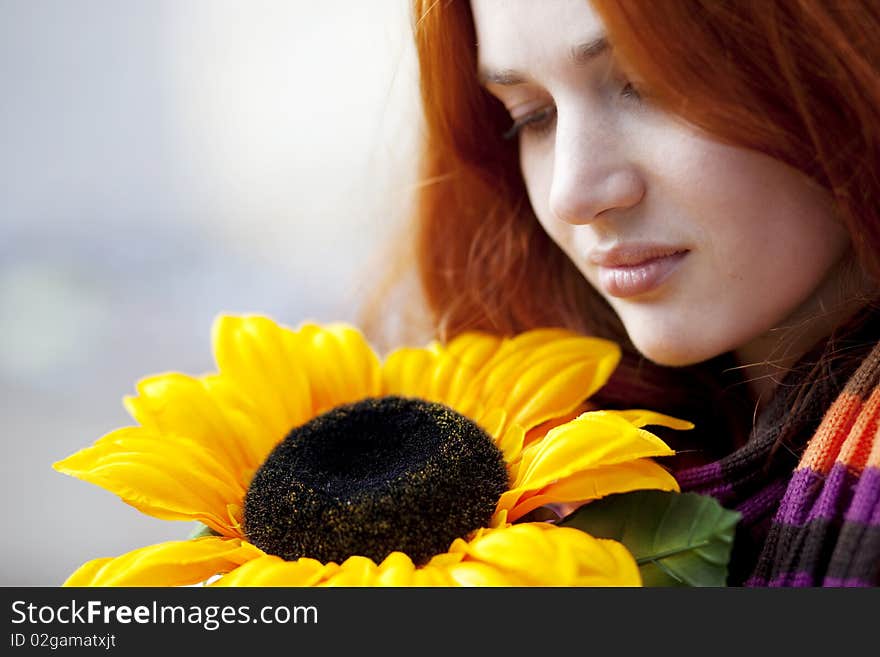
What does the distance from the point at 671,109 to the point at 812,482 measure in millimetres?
240

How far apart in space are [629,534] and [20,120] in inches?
50.1

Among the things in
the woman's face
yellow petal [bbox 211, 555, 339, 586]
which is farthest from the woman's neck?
yellow petal [bbox 211, 555, 339, 586]

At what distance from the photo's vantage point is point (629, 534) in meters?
0.50

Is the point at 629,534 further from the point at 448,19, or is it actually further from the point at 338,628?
the point at 448,19

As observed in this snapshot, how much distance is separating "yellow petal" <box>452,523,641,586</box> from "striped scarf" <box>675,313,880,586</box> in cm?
11

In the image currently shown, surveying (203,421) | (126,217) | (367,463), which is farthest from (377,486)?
(126,217)

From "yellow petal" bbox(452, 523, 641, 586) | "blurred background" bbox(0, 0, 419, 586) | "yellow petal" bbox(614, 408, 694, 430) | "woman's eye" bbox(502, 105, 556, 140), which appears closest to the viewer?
"yellow petal" bbox(452, 523, 641, 586)

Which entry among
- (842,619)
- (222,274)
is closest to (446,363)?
(842,619)

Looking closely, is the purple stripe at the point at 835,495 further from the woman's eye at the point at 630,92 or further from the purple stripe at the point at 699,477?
the woman's eye at the point at 630,92

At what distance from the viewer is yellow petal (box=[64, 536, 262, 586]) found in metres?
0.47

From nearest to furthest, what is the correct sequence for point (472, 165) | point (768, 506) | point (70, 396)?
point (768, 506) < point (472, 165) < point (70, 396)

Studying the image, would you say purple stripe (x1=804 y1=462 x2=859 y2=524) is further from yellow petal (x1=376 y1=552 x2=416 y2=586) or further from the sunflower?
yellow petal (x1=376 y1=552 x2=416 y2=586)

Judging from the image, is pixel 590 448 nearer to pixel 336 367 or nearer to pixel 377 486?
pixel 377 486

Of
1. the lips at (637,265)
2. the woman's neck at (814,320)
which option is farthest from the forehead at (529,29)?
the woman's neck at (814,320)
